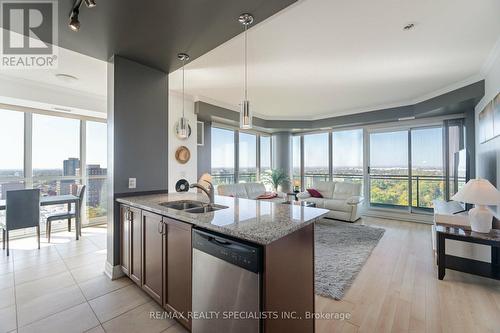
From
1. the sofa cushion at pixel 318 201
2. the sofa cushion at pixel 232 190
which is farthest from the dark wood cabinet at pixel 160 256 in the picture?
the sofa cushion at pixel 318 201

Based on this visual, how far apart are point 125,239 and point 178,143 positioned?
7.61ft

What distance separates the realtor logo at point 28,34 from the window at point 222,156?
11.2ft

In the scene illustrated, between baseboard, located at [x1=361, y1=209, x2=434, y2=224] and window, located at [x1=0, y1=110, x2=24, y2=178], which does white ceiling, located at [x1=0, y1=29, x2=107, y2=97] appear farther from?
baseboard, located at [x1=361, y1=209, x2=434, y2=224]

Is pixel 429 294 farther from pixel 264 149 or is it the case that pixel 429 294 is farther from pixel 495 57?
pixel 264 149

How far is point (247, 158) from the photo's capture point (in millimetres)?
6766

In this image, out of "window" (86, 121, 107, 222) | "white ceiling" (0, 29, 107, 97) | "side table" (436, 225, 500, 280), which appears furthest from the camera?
"window" (86, 121, 107, 222)

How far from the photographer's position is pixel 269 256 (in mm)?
1210

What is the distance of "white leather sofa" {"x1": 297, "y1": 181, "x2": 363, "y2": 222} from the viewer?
16.3 feet

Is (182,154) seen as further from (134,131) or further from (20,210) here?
(20,210)

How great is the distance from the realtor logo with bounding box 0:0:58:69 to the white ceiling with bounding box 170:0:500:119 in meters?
1.52

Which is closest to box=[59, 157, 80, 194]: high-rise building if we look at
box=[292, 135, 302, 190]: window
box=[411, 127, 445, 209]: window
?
box=[292, 135, 302, 190]: window

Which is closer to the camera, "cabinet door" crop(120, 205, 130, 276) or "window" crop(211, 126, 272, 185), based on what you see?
"cabinet door" crop(120, 205, 130, 276)

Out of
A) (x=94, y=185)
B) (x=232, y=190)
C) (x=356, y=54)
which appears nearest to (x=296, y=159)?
(x=232, y=190)

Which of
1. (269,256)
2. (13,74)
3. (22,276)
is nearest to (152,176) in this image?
(22,276)
